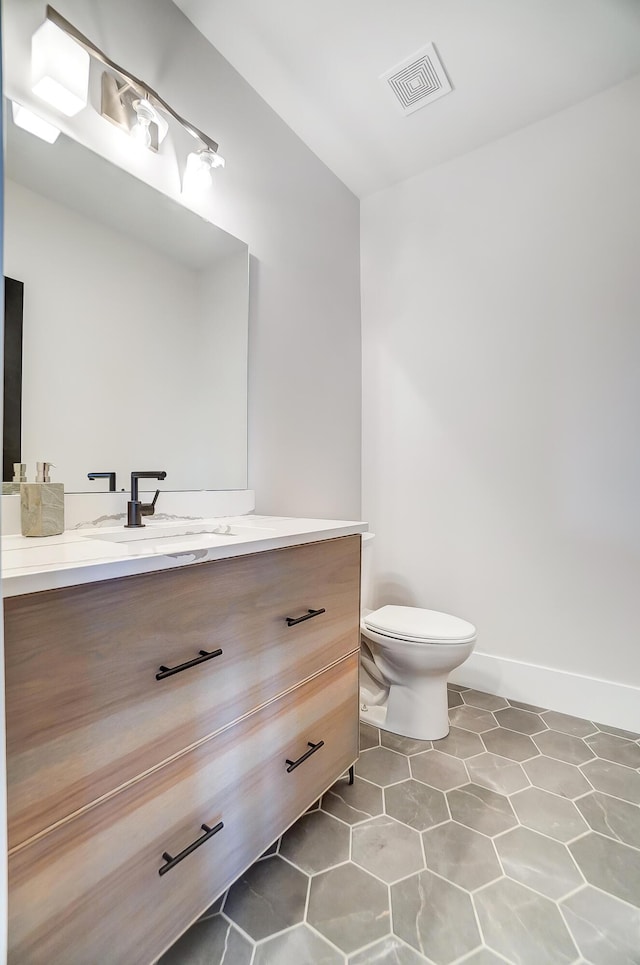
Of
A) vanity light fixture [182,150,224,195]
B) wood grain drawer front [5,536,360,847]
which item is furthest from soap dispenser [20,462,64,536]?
vanity light fixture [182,150,224,195]

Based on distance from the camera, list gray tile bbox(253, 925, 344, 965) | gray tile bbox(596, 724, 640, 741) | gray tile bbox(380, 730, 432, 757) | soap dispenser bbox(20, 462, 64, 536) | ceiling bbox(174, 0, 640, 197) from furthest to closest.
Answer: gray tile bbox(596, 724, 640, 741) < gray tile bbox(380, 730, 432, 757) < ceiling bbox(174, 0, 640, 197) < soap dispenser bbox(20, 462, 64, 536) < gray tile bbox(253, 925, 344, 965)

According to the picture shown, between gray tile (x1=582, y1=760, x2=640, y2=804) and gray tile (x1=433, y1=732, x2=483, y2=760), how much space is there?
35 cm

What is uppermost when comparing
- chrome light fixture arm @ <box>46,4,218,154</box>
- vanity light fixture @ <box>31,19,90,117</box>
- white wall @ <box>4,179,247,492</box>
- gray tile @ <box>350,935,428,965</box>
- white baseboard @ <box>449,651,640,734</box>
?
chrome light fixture arm @ <box>46,4,218,154</box>

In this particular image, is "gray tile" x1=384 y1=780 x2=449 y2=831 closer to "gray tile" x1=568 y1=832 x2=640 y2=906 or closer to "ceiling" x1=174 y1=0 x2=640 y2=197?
"gray tile" x1=568 y1=832 x2=640 y2=906

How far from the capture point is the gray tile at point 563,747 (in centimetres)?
157

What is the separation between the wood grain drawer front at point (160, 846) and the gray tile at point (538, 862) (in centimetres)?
53

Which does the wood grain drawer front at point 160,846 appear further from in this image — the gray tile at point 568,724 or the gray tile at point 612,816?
the gray tile at point 568,724

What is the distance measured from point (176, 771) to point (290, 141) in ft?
7.74

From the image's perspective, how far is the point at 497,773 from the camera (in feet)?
4.82

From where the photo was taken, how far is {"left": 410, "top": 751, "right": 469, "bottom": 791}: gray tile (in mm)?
1422

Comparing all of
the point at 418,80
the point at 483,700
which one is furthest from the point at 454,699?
the point at 418,80

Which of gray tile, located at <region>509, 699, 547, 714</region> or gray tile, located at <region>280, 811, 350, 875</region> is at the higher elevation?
gray tile, located at <region>280, 811, 350, 875</region>

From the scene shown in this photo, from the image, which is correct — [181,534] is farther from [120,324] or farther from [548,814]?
[548,814]

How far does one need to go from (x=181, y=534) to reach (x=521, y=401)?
5.26 ft
